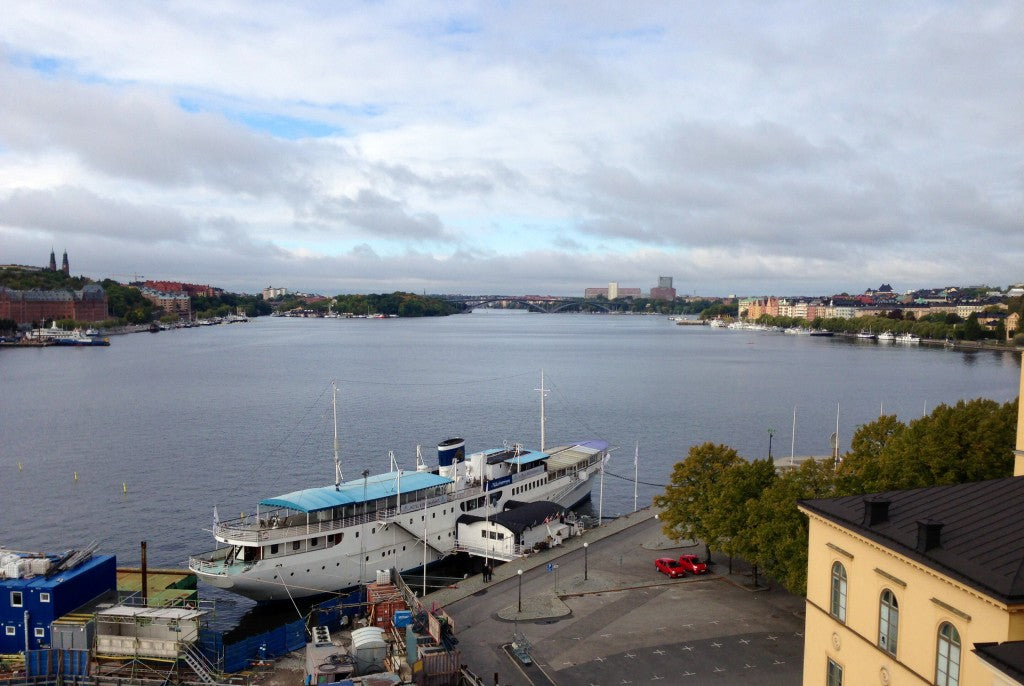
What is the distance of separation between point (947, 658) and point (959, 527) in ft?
8.14

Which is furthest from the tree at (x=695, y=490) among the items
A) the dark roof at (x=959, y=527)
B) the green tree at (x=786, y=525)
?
the dark roof at (x=959, y=527)

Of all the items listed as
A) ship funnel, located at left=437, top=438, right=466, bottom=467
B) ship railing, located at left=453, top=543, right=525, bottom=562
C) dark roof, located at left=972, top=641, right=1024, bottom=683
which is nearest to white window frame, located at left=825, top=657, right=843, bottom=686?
dark roof, located at left=972, top=641, right=1024, bottom=683

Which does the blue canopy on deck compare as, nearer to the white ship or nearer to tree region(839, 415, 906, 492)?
the white ship

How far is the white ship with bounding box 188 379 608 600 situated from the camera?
29859mm

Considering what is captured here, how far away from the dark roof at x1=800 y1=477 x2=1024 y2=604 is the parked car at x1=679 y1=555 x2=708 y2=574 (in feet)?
44.9

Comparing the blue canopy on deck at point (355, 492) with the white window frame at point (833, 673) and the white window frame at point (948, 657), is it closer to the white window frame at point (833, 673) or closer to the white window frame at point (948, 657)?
the white window frame at point (833, 673)

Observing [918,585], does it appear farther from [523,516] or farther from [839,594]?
[523,516]

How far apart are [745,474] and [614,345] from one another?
156 m

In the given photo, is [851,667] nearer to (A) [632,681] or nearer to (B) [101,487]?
(A) [632,681]

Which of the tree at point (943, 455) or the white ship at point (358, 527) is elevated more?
the tree at point (943, 455)

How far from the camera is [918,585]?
44.1 ft

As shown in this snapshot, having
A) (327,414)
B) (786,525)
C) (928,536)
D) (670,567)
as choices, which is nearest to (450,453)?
(670,567)

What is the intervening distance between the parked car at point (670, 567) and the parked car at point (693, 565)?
185mm

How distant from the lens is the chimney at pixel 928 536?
43.8ft
